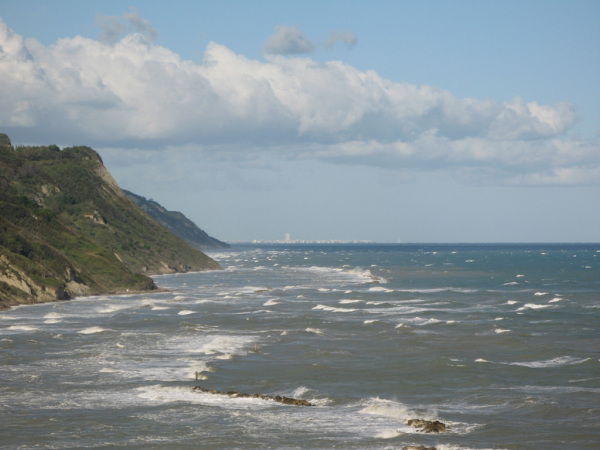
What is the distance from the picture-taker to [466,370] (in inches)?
1724

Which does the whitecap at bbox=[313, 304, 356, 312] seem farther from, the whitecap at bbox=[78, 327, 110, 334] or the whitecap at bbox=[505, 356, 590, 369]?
the whitecap at bbox=[505, 356, 590, 369]

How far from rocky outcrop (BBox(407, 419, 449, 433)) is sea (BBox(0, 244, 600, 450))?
29cm

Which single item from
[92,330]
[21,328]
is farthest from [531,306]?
[21,328]

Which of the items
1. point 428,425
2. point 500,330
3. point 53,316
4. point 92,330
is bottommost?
point 428,425

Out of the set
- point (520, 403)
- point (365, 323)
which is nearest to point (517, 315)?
point (365, 323)

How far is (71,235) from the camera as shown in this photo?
347 feet

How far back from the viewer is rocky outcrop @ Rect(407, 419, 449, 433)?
29922 millimetres

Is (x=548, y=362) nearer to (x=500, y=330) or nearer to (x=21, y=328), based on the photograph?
(x=500, y=330)

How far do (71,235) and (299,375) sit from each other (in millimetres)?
71491

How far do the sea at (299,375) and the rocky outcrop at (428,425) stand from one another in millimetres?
287

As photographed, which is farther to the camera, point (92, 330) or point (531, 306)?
point (531, 306)

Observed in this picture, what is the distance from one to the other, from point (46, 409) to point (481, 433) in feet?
64.8

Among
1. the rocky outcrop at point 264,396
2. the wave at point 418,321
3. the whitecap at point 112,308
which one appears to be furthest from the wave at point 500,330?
the whitecap at point 112,308

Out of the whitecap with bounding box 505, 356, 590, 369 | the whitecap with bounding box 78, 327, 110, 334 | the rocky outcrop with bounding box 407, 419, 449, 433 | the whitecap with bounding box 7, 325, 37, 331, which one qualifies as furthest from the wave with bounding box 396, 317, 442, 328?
the rocky outcrop with bounding box 407, 419, 449, 433
